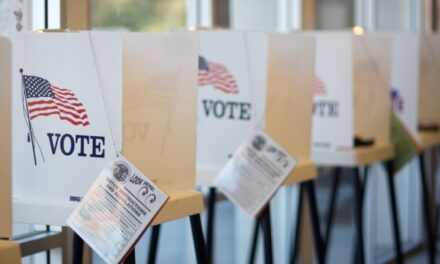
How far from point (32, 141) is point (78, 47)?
231mm

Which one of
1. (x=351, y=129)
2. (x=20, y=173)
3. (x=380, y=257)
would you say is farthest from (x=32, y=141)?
(x=380, y=257)

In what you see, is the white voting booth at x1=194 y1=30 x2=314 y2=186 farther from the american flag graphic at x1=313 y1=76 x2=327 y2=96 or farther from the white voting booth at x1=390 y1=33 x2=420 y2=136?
the white voting booth at x1=390 y1=33 x2=420 y2=136

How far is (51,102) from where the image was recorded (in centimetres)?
203

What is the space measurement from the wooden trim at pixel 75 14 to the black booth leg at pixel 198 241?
0.70 m

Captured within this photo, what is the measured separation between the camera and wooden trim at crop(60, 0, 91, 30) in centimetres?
254

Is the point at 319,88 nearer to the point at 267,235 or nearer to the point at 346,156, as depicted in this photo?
the point at 346,156

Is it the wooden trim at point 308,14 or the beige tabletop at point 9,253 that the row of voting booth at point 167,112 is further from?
the wooden trim at point 308,14

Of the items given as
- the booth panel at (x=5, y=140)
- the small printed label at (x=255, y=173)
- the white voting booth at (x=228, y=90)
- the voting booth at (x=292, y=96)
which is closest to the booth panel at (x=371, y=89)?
the voting booth at (x=292, y=96)

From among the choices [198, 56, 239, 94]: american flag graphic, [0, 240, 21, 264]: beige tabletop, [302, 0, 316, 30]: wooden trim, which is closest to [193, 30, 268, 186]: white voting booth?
[198, 56, 239, 94]: american flag graphic

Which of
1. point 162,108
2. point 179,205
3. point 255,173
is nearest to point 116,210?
point 179,205

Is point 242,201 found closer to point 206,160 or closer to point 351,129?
point 206,160

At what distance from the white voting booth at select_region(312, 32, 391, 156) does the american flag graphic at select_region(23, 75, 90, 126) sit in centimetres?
137

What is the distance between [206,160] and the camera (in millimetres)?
2641

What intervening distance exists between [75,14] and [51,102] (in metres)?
0.61
